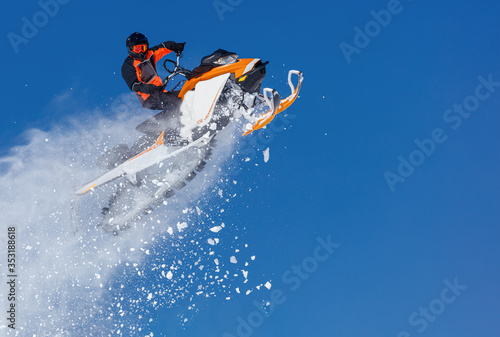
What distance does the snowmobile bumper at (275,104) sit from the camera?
23.6ft

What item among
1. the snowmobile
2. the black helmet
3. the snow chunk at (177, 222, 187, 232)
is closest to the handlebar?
the snowmobile

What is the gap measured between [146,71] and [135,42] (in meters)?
0.48

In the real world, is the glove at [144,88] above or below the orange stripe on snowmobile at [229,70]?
above

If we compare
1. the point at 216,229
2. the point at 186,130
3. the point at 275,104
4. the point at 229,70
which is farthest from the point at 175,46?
the point at 216,229

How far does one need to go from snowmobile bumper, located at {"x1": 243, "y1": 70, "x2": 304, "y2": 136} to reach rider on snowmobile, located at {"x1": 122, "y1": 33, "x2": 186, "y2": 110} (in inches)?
55.6

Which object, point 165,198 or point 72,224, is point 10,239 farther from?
point 165,198

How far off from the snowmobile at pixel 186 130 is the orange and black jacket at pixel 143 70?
23 centimetres

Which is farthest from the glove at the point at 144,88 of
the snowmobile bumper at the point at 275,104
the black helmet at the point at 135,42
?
the snowmobile bumper at the point at 275,104

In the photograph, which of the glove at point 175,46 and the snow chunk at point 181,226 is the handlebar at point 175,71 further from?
the snow chunk at point 181,226

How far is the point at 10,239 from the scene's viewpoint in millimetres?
10070

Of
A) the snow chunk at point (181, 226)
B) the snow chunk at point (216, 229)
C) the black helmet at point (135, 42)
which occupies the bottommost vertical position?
the snow chunk at point (216, 229)

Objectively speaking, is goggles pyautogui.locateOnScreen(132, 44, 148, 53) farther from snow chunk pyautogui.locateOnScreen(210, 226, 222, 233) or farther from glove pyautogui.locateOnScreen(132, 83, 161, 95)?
snow chunk pyautogui.locateOnScreen(210, 226, 222, 233)

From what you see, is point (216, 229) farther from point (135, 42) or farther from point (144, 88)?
point (135, 42)

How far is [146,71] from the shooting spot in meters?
7.63
